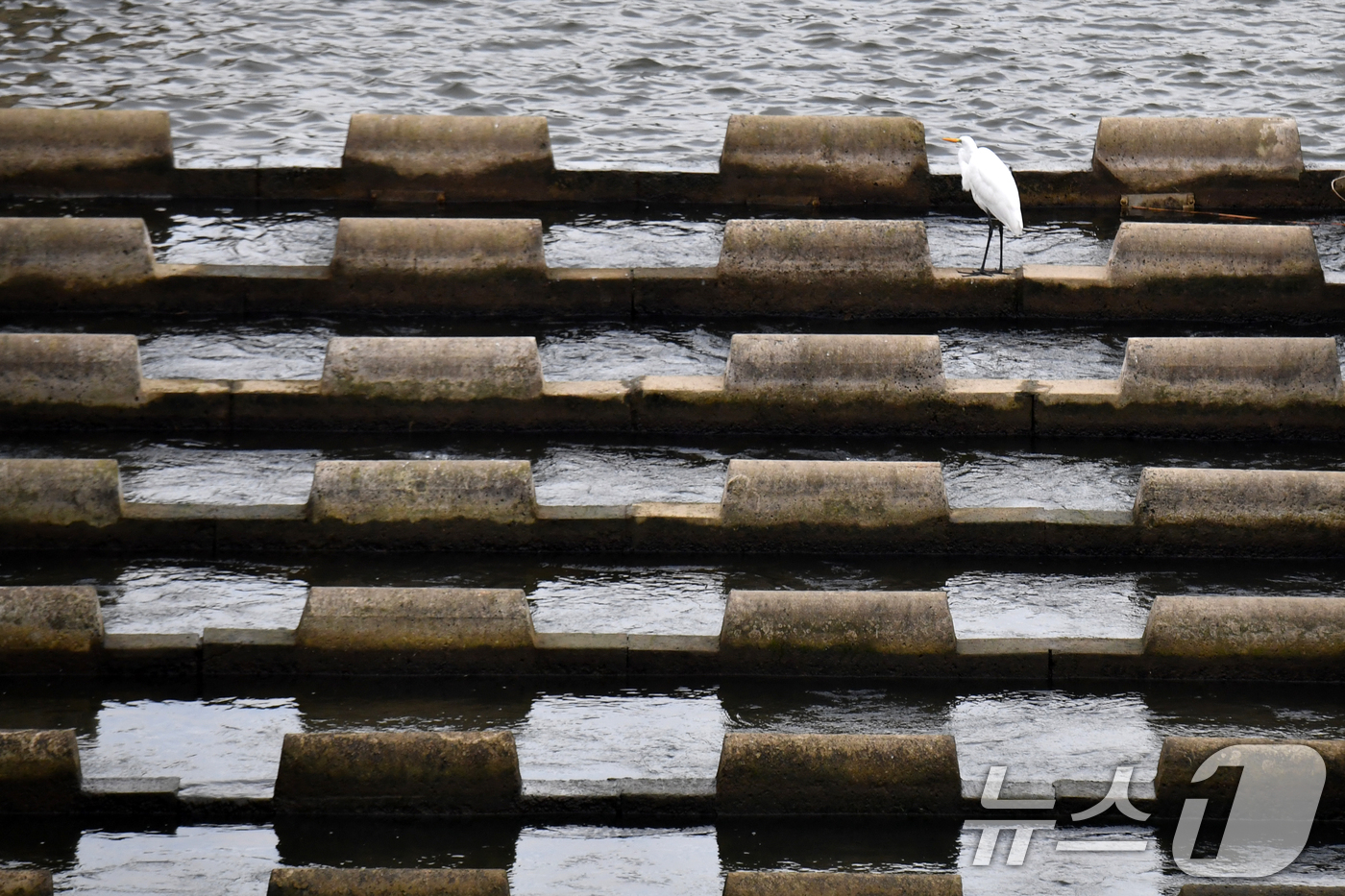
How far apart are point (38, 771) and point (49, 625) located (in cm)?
140

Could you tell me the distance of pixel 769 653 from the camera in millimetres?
9289

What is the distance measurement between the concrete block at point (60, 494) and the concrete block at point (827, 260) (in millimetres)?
5266

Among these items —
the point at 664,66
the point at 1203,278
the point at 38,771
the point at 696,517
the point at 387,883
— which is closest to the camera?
the point at 387,883

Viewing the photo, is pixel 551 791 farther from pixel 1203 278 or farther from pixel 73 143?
pixel 73 143

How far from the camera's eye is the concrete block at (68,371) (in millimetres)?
11789

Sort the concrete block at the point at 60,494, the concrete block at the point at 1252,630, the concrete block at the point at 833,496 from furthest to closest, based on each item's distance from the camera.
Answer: the concrete block at the point at 833,496
the concrete block at the point at 60,494
the concrete block at the point at 1252,630

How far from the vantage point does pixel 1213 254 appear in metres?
13.7

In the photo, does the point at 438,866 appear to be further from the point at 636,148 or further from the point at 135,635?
the point at 636,148

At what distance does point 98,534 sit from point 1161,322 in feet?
26.9

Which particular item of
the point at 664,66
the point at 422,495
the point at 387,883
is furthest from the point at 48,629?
the point at 664,66

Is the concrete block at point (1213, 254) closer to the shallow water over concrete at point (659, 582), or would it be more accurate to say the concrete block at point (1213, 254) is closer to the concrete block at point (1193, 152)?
the concrete block at point (1193, 152)

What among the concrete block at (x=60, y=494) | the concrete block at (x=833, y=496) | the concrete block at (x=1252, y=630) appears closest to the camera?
the concrete block at (x=1252, y=630)

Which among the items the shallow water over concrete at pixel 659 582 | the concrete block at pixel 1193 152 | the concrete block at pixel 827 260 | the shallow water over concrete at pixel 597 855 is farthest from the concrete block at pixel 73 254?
the concrete block at pixel 1193 152

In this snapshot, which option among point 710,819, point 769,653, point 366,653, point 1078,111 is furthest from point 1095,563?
point 1078,111
